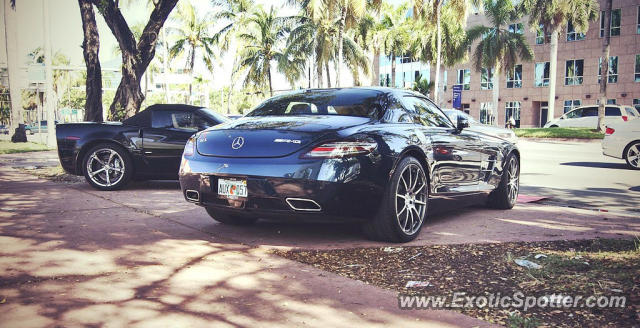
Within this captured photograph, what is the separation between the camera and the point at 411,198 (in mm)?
4730

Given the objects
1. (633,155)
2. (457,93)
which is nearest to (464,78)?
(457,93)

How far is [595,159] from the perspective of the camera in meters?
15.0

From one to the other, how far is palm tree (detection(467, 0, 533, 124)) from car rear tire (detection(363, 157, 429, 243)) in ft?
129

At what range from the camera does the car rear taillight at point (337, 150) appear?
408 cm

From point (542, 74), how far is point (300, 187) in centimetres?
5002

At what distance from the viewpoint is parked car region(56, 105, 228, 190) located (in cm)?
795

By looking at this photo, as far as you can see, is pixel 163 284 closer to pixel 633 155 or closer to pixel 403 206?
pixel 403 206

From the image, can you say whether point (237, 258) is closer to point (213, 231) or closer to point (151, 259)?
point (151, 259)

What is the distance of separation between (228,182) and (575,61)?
4921 cm

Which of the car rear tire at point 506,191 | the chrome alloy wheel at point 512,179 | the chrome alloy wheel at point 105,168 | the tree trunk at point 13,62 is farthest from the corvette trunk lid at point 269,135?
the tree trunk at point 13,62

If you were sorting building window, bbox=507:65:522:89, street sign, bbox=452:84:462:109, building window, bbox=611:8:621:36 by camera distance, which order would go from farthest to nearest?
1. building window, bbox=507:65:522:89
2. building window, bbox=611:8:621:36
3. street sign, bbox=452:84:462:109

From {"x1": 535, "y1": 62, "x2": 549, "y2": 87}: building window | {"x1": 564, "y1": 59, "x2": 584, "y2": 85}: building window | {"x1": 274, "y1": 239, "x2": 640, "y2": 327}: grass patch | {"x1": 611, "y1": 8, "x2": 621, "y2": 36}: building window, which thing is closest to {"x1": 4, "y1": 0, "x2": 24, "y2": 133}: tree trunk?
{"x1": 274, "y1": 239, "x2": 640, "y2": 327}: grass patch

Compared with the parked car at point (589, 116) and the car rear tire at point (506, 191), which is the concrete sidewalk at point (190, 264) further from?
the parked car at point (589, 116)

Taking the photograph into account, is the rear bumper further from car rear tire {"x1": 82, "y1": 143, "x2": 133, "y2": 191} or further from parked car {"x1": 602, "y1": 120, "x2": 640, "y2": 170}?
parked car {"x1": 602, "y1": 120, "x2": 640, "y2": 170}
